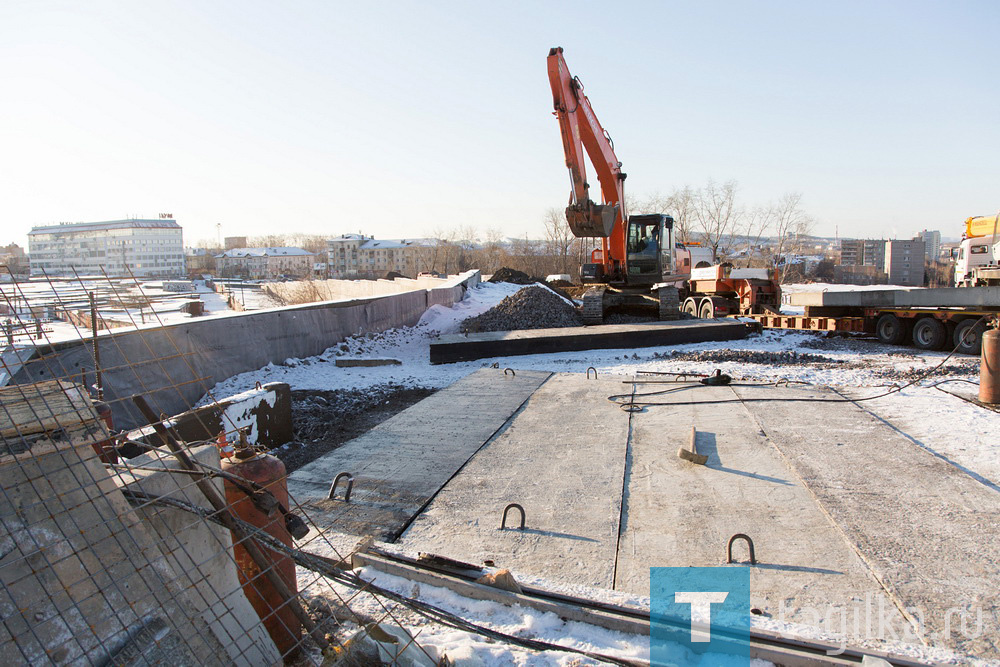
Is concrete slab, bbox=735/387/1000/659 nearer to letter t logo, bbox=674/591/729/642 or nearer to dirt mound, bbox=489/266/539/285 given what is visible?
letter t logo, bbox=674/591/729/642

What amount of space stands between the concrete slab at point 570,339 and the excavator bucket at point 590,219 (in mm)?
2830

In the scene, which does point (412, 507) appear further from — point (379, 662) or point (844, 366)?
point (844, 366)

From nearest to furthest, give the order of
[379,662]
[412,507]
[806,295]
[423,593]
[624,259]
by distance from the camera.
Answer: [379,662] → [423,593] → [412,507] → [806,295] → [624,259]

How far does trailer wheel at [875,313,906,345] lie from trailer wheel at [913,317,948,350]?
352mm

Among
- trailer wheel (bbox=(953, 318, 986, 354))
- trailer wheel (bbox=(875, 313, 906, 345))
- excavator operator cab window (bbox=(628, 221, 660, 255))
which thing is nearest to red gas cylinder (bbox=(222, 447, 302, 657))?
trailer wheel (bbox=(953, 318, 986, 354))

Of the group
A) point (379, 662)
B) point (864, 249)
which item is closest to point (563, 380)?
point (379, 662)

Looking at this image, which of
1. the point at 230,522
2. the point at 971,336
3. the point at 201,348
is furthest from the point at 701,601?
the point at 971,336

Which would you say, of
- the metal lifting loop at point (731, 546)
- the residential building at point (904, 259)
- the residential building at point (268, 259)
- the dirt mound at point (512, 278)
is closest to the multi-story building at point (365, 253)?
the residential building at point (268, 259)

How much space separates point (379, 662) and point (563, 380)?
21.7 feet

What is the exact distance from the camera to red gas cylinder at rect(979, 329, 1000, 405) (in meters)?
6.91

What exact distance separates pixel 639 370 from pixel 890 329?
A: 7.80 m

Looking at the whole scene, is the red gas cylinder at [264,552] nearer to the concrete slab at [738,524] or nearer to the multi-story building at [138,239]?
the concrete slab at [738,524]

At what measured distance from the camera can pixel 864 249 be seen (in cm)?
9950

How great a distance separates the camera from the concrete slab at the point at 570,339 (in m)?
12.9
